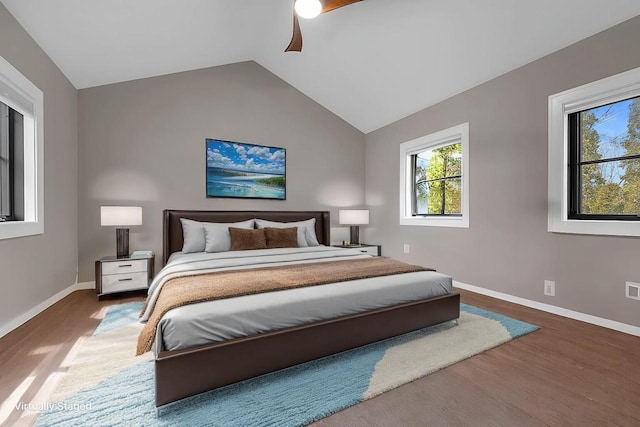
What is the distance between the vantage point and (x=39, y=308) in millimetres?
2650

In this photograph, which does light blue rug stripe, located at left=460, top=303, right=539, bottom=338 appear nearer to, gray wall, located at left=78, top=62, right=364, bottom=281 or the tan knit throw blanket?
the tan knit throw blanket

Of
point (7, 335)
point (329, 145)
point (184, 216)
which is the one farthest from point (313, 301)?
point (329, 145)

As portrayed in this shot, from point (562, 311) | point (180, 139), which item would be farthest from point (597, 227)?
point (180, 139)

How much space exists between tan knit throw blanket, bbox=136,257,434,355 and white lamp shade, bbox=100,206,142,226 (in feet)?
5.22

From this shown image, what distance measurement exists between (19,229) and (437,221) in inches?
168

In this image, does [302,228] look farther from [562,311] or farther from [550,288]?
[562,311]

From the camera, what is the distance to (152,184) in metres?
3.74

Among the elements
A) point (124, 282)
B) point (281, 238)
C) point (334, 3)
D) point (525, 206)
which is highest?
point (334, 3)

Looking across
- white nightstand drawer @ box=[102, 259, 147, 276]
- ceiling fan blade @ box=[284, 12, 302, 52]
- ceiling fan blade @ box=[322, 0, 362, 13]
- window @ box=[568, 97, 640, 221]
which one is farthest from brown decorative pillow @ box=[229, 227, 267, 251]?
window @ box=[568, 97, 640, 221]

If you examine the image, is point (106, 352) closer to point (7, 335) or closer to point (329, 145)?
point (7, 335)

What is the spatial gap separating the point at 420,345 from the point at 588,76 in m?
2.66

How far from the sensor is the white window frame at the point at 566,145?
7.70 ft

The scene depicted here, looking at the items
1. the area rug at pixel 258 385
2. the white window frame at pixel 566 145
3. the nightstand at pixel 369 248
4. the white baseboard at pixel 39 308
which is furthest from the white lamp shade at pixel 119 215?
the white window frame at pixel 566 145

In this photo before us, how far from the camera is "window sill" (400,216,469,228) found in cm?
360
